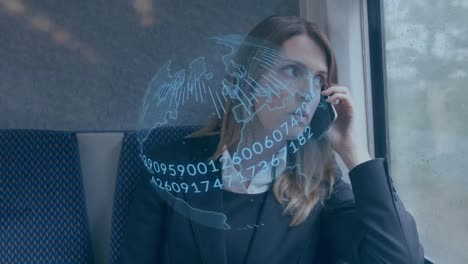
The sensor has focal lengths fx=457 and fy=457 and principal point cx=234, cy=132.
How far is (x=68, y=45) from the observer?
117 cm

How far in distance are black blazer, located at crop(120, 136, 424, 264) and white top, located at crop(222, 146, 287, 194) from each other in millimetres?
18

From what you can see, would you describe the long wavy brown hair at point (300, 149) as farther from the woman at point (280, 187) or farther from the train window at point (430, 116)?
the train window at point (430, 116)

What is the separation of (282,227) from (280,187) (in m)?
0.10

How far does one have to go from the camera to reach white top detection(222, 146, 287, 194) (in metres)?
0.68

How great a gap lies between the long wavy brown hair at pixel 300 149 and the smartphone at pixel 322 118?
0.05ft

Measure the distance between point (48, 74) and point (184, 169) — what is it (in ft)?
2.32

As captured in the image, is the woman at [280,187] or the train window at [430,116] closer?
the woman at [280,187]

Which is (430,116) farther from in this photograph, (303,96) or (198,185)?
(198,185)

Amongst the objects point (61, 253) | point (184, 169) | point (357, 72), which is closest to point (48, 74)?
point (61, 253)

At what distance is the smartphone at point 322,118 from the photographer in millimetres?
707

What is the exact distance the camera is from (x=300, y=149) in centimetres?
69

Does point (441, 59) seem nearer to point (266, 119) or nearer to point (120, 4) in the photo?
point (266, 119)
